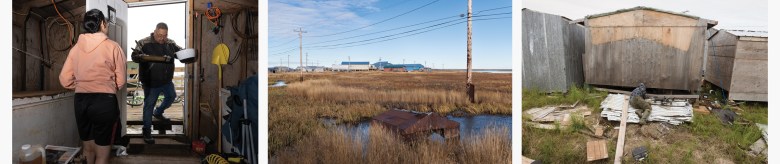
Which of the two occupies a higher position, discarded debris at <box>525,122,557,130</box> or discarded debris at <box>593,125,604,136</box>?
discarded debris at <box>525,122,557,130</box>

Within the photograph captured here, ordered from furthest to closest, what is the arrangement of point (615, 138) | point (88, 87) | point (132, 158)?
point (615, 138) < point (132, 158) < point (88, 87)

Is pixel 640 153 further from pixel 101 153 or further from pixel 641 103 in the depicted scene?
pixel 101 153

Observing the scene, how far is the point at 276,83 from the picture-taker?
10.7 ft

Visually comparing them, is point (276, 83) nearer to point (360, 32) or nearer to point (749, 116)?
point (360, 32)

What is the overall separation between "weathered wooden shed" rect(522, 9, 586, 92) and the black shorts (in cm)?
274

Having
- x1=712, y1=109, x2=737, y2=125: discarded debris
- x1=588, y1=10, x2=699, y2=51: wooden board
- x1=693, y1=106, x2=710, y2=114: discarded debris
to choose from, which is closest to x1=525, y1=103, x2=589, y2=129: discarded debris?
x1=588, y1=10, x2=699, y2=51: wooden board

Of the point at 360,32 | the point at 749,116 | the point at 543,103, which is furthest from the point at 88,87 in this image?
the point at 749,116

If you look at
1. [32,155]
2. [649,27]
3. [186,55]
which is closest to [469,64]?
[649,27]

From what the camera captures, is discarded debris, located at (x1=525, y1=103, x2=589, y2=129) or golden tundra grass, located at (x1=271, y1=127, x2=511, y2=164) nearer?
golden tundra grass, located at (x1=271, y1=127, x2=511, y2=164)

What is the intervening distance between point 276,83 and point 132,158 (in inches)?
42.2

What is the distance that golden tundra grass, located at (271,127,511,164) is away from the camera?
2916mm

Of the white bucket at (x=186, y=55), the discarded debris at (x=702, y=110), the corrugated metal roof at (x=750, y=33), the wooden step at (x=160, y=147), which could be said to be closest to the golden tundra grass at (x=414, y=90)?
the white bucket at (x=186, y=55)

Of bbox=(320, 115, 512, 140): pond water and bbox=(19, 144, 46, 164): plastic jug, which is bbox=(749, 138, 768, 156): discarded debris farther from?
bbox=(19, 144, 46, 164): plastic jug

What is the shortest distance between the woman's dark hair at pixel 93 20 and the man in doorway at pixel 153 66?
14.9 inches
